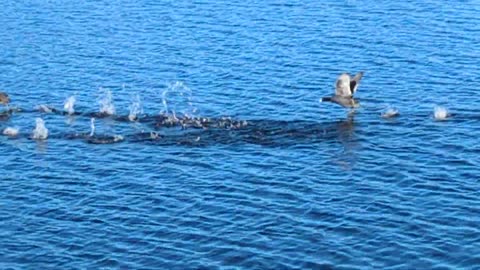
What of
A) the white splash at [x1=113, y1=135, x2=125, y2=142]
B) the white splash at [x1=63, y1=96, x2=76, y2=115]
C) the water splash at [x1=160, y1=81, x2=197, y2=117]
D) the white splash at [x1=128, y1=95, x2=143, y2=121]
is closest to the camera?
the white splash at [x1=113, y1=135, x2=125, y2=142]

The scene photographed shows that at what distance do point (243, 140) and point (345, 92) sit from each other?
16.6 feet

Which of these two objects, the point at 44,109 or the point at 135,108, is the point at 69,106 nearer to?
the point at 44,109

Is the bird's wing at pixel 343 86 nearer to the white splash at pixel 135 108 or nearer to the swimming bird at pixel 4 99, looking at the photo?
the white splash at pixel 135 108

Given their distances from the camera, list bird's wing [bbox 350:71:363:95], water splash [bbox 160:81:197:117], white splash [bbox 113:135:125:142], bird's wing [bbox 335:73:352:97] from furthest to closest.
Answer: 1. water splash [bbox 160:81:197:117]
2. bird's wing [bbox 350:71:363:95]
3. bird's wing [bbox 335:73:352:97]
4. white splash [bbox 113:135:125:142]

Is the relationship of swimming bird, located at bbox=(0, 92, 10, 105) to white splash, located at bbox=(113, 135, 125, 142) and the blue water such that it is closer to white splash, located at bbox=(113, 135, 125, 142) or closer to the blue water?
the blue water

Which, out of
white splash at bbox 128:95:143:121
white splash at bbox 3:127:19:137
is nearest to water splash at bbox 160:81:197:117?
white splash at bbox 128:95:143:121

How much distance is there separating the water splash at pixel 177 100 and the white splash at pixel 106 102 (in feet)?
6.69

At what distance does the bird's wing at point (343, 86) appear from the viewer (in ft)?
141

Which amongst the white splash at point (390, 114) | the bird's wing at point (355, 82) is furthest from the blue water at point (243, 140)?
the bird's wing at point (355, 82)

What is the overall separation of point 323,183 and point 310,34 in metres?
18.9

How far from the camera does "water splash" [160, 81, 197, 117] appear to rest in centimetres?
4409

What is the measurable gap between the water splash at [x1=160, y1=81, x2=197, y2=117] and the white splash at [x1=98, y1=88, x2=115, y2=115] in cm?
204

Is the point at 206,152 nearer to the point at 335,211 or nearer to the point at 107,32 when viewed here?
the point at 335,211

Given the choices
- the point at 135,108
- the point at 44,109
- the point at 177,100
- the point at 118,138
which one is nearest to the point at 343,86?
the point at 177,100
